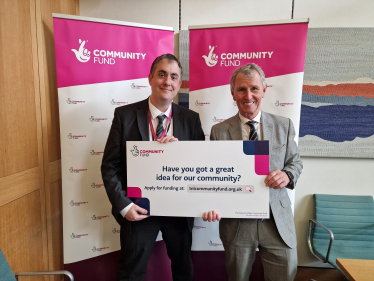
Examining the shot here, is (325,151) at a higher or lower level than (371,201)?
higher

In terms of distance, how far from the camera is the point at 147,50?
2.21 metres

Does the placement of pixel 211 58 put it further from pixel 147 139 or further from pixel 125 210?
pixel 125 210

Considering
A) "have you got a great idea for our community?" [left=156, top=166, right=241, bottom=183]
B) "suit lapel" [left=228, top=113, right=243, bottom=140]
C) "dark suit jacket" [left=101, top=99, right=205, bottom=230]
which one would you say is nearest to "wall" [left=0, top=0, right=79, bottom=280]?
"dark suit jacket" [left=101, top=99, right=205, bottom=230]

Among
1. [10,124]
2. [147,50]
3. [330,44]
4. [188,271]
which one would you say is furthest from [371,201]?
[10,124]

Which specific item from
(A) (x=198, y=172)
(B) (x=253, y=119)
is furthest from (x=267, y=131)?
(A) (x=198, y=172)

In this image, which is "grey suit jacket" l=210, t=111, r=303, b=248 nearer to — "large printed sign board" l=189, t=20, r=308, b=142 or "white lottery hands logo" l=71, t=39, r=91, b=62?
"large printed sign board" l=189, t=20, r=308, b=142

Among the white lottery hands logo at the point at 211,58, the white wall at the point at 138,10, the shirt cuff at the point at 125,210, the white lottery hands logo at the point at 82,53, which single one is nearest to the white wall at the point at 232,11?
the white wall at the point at 138,10

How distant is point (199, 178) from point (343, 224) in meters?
1.92

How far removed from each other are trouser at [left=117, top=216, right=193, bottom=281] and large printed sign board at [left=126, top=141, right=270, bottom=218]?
0.20m

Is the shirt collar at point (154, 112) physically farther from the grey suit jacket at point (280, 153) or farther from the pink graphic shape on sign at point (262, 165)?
the pink graphic shape on sign at point (262, 165)

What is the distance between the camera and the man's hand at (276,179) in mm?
1367

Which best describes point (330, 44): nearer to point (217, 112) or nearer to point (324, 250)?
point (217, 112)

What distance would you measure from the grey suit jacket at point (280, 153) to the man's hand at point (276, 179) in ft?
0.23

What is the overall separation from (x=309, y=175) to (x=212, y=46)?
5.73 feet
